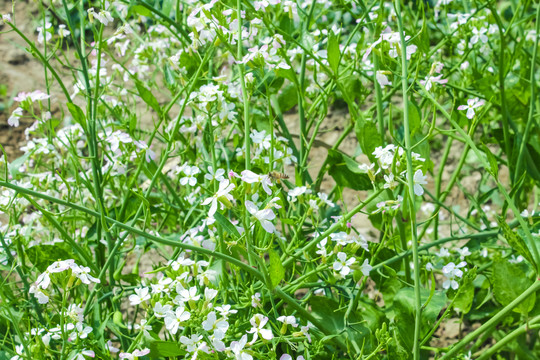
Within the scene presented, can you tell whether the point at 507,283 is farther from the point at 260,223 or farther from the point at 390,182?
the point at 260,223

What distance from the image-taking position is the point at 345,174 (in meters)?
1.38

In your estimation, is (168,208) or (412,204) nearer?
(412,204)

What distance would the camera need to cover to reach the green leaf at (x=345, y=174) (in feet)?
4.41

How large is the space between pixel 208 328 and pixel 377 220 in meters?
0.60

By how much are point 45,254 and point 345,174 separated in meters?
0.65

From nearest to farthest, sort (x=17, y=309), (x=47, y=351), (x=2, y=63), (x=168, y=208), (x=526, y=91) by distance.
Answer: (x=47, y=351) → (x=17, y=309) → (x=168, y=208) → (x=526, y=91) → (x=2, y=63)

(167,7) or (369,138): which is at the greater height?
(167,7)

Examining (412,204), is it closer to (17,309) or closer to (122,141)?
(122,141)

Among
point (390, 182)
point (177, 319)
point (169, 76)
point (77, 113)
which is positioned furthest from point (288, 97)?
point (177, 319)

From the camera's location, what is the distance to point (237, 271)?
115 cm

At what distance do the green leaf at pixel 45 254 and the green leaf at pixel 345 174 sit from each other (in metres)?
0.58

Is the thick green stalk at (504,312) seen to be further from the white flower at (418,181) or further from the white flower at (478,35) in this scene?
the white flower at (478,35)

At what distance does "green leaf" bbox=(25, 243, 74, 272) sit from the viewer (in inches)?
52.2

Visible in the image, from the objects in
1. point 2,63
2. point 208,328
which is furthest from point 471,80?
point 2,63
